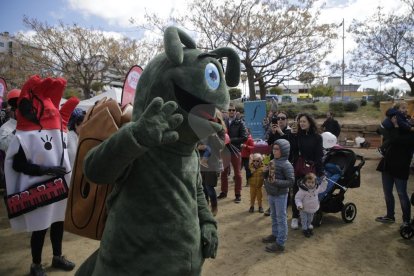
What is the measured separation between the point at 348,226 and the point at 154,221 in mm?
4149

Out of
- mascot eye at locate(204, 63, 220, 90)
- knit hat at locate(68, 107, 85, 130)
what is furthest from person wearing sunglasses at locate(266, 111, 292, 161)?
mascot eye at locate(204, 63, 220, 90)

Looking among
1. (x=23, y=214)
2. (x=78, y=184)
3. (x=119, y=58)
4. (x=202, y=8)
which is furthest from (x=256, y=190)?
(x=119, y=58)

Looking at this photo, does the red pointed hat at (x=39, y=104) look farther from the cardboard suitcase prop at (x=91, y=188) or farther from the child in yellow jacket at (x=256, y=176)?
the child in yellow jacket at (x=256, y=176)

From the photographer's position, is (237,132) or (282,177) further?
(237,132)

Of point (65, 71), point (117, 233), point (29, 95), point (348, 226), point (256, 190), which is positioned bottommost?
point (348, 226)

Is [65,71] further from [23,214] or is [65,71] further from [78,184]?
[78,184]

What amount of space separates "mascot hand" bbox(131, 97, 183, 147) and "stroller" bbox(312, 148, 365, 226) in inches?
157

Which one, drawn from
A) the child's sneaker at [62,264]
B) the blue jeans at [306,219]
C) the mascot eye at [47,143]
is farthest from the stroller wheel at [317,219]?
the mascot eye at [47,143]

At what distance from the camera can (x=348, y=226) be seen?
4805 millimetres

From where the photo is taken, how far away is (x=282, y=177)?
13.2 ft

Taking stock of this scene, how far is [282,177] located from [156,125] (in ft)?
9.94

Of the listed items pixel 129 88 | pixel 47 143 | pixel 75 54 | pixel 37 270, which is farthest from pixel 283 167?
pixel 75 54

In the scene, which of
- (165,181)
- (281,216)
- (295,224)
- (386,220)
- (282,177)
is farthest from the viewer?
(386,220)

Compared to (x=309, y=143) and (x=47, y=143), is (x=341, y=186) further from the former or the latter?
(x=47, y=143)
